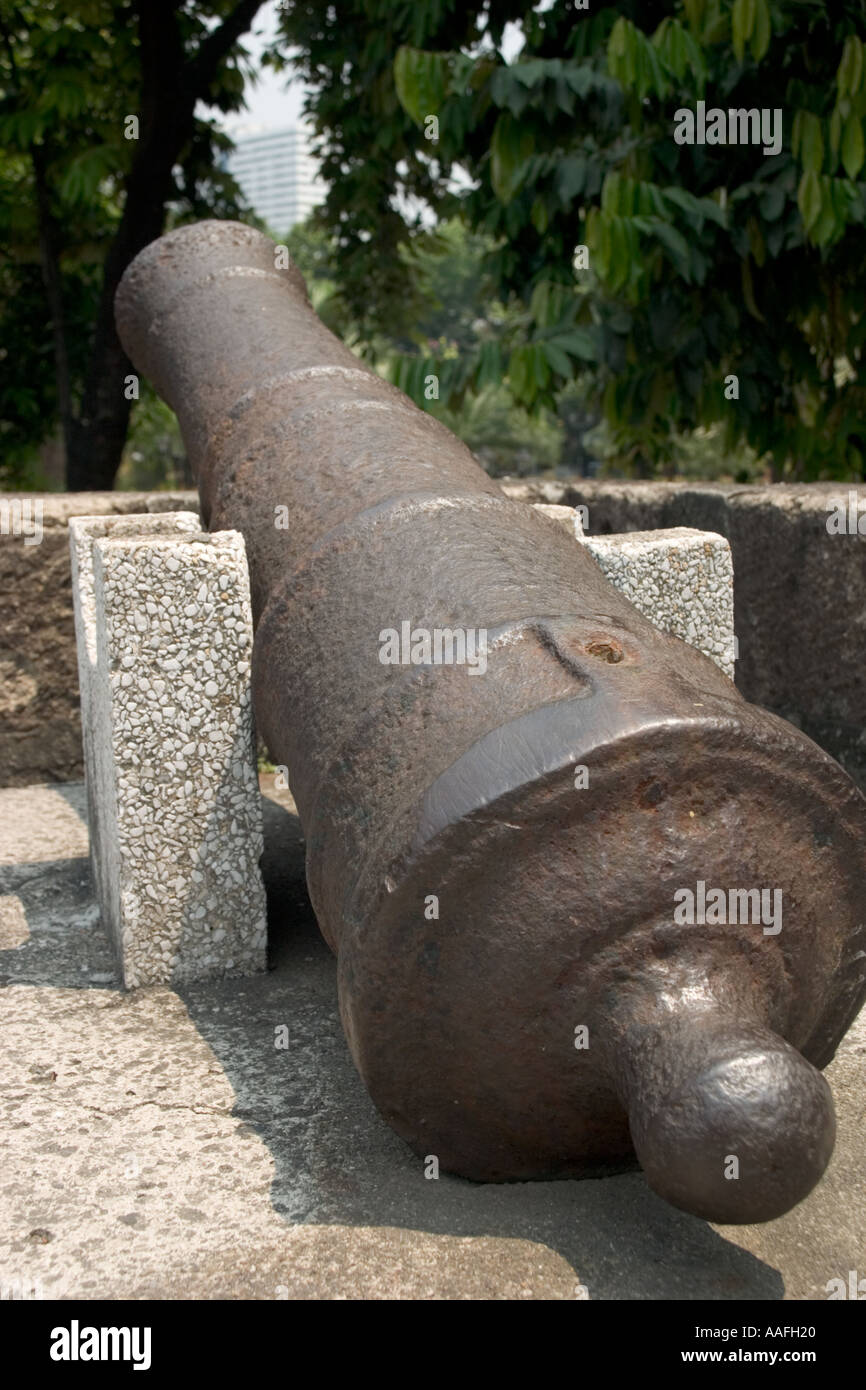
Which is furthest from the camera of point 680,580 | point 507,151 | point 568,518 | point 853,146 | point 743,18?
point 507,151

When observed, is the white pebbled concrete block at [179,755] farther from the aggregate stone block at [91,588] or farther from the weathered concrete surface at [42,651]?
the weathered concrete surface at [42,651]

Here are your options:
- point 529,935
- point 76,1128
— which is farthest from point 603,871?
point 76,1128

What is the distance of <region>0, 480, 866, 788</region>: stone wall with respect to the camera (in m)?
4.44

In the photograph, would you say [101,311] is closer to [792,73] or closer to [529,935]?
[792,73]

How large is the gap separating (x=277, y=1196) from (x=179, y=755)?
125 cm

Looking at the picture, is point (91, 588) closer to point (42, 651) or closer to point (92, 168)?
point (42, 651)

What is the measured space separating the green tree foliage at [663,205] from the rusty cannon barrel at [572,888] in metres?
3.07

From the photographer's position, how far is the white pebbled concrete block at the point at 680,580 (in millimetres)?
3754

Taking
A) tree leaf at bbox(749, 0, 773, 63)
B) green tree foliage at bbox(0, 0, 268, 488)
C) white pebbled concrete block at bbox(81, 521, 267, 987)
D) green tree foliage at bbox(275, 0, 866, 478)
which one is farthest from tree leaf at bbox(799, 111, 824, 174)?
green tree foliage at bbox(0, 0, 268, 488)

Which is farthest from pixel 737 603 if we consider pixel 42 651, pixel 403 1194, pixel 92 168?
pixel 92 168

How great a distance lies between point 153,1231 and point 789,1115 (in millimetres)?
1124

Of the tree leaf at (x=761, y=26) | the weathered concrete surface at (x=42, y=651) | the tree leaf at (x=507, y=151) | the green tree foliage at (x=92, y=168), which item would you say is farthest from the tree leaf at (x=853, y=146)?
the green tree foliage at (x=92, y=168)

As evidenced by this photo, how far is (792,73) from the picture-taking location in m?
6.17

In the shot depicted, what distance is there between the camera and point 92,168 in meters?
8.97
